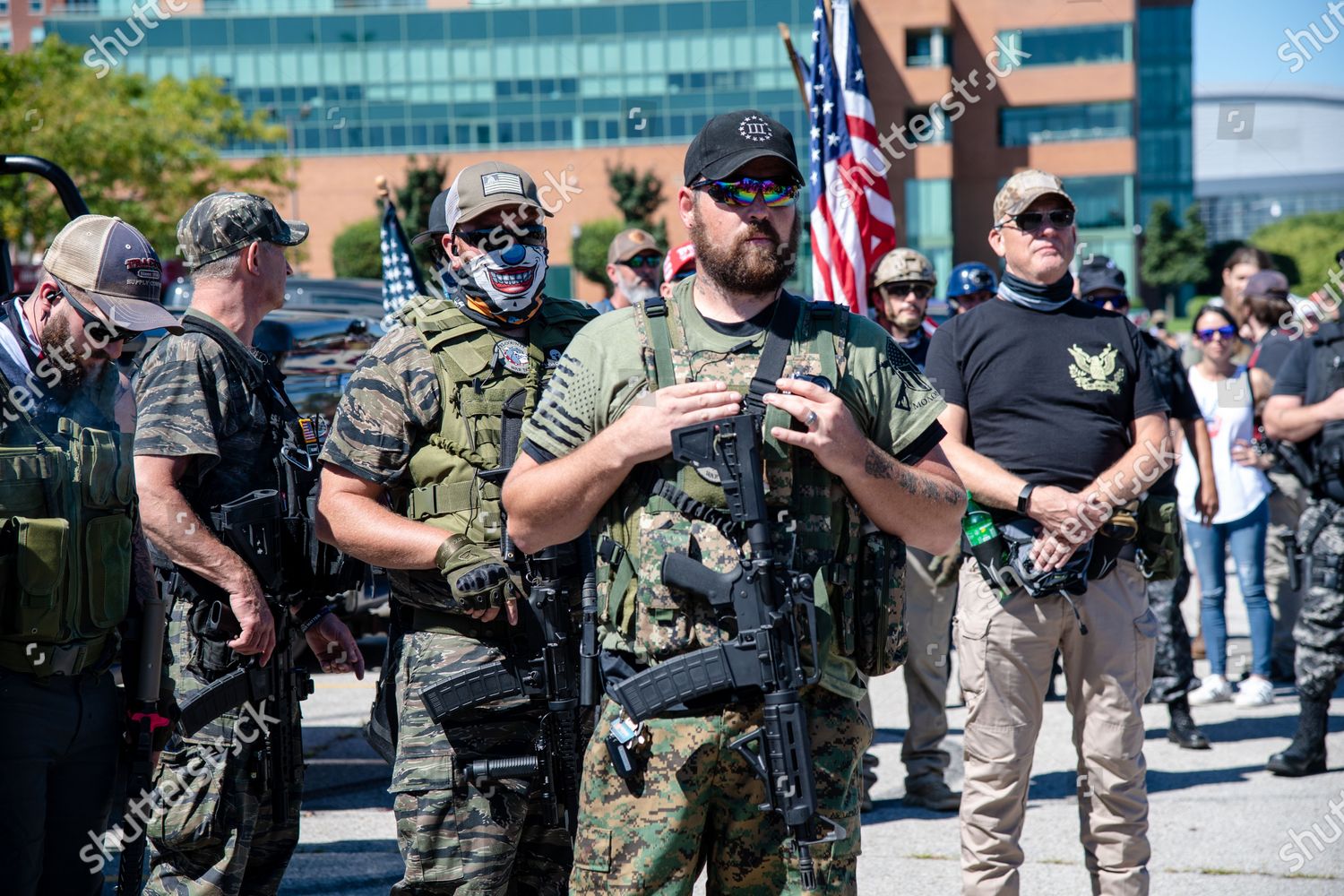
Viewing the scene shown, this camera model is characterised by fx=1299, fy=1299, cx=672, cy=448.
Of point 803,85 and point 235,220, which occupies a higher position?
point 803,85

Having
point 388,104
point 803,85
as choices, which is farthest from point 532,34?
point 803,85

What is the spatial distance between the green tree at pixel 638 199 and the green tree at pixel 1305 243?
41838 millimetres

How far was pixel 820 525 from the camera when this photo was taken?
2.79 m

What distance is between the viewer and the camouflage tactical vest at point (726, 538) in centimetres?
274

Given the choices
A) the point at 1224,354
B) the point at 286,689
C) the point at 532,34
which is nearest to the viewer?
the point at 286,689

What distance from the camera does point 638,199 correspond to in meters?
58.4

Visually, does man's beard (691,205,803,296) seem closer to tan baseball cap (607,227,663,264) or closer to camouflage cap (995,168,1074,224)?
camouflage cap (995,168,1074,224)

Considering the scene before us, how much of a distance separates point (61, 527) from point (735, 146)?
6.30 ft

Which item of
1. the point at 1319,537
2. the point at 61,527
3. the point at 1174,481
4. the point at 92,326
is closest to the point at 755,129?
the point at 92,326

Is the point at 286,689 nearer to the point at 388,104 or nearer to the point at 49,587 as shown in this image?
the point at 49,587

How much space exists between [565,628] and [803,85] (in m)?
5.36

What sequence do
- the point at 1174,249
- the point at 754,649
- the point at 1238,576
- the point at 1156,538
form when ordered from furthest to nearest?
1. the point at 1174,249
2. the point at 1238,576
3. the point at 1156,538
4. the point at 754,649

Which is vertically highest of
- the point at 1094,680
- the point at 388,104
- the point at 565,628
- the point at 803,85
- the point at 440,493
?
the point at 388,104

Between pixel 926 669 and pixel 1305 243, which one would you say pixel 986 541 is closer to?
pixel 926 669
